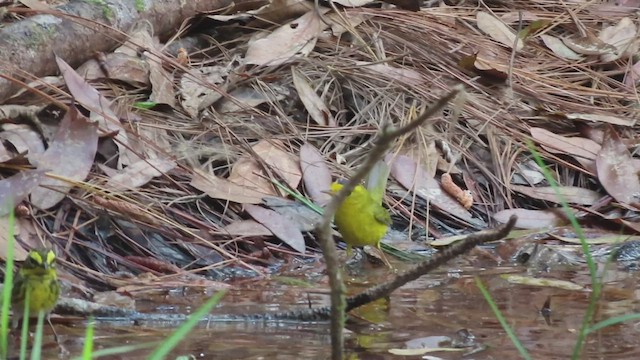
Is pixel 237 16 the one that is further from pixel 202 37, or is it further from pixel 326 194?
pixel 326 194

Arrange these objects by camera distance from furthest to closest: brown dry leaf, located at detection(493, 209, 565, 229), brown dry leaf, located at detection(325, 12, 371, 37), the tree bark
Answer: brown dry leaf, located at detection(325, 12, 371, 37) < brown dry leaf, located at detection(493, 209, 565, 229) < the tree bark

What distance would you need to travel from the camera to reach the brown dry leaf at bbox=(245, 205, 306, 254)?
14.1 feet

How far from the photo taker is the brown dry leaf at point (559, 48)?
6203 mm

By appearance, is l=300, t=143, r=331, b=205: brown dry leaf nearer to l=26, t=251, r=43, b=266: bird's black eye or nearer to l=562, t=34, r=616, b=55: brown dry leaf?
l=26, t=251, r=43, b=266: bird's black eye

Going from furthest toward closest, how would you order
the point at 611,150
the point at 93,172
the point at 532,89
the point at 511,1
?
the point at 511,1 < the point at 532,89 < the point at 611,150 < the point at 93,172

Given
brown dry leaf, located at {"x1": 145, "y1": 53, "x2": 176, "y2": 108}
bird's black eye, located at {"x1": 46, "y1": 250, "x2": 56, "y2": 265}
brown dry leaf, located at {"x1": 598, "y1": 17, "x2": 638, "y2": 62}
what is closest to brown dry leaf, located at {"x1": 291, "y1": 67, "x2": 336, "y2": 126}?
brown dry leaf, located at {"x1": 145, "y1": 53, "x2": 176, "y2": 108}

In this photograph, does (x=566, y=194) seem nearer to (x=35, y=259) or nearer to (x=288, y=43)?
(x=288, y=43)

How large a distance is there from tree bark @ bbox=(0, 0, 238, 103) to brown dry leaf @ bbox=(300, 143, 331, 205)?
48.9 inches

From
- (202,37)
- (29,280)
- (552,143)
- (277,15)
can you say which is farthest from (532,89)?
(29,280)

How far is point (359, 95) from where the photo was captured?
17.9ft

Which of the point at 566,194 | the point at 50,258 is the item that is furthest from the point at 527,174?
the point at 50,258

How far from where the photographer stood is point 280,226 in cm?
433

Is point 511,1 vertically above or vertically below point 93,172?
above

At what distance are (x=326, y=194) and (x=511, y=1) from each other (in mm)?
2804
